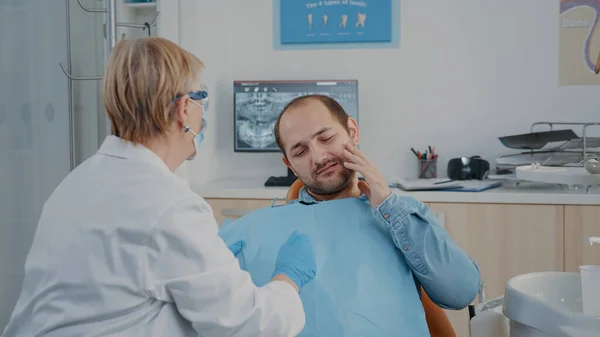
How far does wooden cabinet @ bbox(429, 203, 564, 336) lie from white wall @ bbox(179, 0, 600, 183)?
0.55m

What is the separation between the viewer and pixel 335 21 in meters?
3.38

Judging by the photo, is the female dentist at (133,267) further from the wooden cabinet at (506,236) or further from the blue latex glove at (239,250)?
the wooden cabinet at (506,236)

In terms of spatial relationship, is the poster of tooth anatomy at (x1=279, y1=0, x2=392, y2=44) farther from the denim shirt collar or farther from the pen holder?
the denim shirt collar

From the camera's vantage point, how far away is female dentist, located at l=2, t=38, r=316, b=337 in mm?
1131

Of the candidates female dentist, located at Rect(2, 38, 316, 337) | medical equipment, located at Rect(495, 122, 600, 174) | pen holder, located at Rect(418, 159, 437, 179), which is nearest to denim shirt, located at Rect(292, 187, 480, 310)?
female dentist, located at Rect(2, 38, 316, 337)

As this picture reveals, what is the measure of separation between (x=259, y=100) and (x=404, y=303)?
1966 mm

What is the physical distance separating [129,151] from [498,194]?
74.5 inches

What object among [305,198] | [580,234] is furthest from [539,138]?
[305,198]

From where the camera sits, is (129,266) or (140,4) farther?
(140,4)

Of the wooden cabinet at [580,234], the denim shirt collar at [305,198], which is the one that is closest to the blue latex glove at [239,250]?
the denim shirt collar at [305,198]

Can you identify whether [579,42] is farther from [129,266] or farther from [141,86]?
[129,266]

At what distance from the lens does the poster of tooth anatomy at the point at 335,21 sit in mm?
3344

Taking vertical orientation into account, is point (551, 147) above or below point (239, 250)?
above

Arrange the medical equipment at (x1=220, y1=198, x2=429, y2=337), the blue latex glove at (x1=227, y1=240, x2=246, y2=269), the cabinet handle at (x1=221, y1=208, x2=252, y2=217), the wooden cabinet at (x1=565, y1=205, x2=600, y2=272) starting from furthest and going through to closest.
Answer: the cabinet handle at (x1=221, y1=208, x2=252, y2=217), the wooden cabinet at (x1=565, y1=205, x2=600, y2=272), the blue latex glove at (x1=227, y1=240, x2=246, y2=269), the medical equipment at (x1=220, y1=198, x2=429, y2=337)
